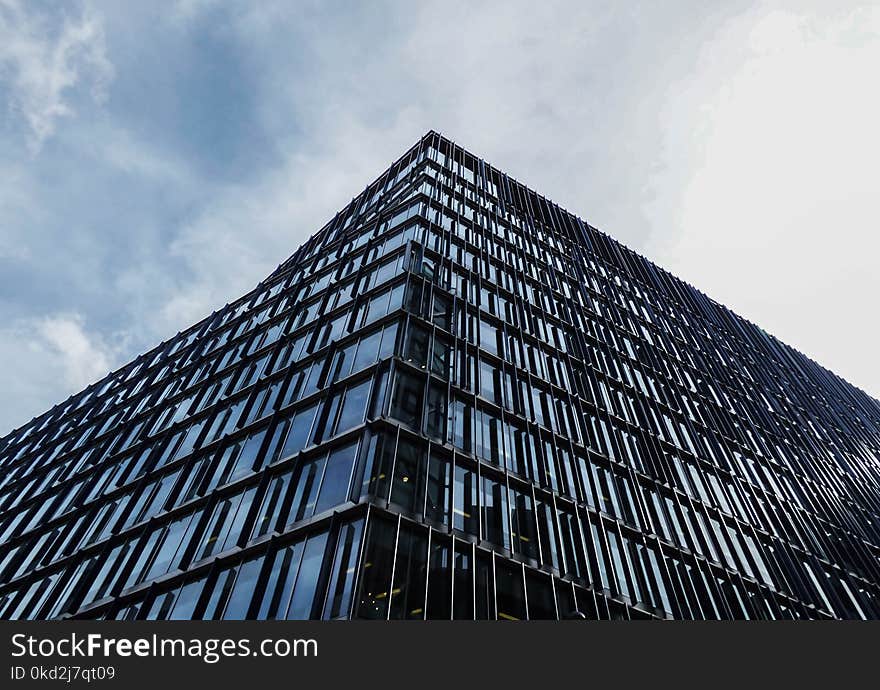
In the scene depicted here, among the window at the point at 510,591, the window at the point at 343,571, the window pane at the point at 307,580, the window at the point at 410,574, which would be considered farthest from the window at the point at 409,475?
the window at the point at 510,591

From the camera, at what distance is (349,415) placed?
23547 mm

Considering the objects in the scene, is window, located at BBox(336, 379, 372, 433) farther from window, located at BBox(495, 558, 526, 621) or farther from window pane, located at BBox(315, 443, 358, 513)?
window, located at BBox(495, 558, 526, 621)

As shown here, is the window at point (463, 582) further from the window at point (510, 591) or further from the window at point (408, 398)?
the window at point (408, 398)

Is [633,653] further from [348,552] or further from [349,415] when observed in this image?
[349,415]

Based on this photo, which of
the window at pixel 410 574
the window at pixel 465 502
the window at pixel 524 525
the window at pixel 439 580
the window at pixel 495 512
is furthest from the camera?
the window at pixel 524 525

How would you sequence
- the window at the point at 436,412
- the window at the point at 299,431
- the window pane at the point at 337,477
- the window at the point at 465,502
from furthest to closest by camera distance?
1. the window at the point at 299,431
2. the window at the point at 436,412
3. the window at the point at 465,502
4. the window pane at the point at 337,477

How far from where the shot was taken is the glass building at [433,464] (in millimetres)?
19969

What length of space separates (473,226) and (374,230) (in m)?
6.79

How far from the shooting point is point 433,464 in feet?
72.7

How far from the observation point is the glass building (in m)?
20.0

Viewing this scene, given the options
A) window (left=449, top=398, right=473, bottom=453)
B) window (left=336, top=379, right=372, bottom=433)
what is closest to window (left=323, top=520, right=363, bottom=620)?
window (left=336, top=379, right=372, bottom=433)

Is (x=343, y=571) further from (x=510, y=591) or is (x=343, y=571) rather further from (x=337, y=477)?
(x=510, y=591)

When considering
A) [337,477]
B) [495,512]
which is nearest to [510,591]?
[495,512]

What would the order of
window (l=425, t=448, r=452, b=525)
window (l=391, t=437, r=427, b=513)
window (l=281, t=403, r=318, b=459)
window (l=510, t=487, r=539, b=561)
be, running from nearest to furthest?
window (l=391, t=437, r=427, b=513) < window (l=425, t=448, r=452, b=525) < window (l=510, t=487, r=539, b=561) < window (l=281, t=403, r=318, b=459)
